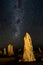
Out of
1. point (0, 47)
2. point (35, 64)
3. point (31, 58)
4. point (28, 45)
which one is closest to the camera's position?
point (35, 64)

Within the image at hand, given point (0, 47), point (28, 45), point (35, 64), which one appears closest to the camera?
point (35, 64)

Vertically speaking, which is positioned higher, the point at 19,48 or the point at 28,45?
the point at 28,45

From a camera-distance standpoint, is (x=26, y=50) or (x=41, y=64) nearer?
(x=41, y=64)

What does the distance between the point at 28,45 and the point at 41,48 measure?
471cm

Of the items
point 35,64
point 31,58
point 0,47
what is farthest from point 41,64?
point 0,47

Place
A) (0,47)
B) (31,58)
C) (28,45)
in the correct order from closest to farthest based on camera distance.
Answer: (31,58)
(28,45)
(0,47)

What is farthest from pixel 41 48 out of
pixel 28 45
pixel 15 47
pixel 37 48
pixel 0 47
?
pixel 28 45

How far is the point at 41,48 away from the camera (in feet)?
37.9

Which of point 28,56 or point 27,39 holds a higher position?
point 27,39

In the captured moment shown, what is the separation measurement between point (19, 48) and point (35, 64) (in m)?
6.52

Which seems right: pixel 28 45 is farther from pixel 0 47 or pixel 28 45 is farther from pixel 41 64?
pixel 0 47

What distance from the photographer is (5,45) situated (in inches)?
449

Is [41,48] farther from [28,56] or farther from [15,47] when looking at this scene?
[28,56]

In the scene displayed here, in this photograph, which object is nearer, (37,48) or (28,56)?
(28,56)
